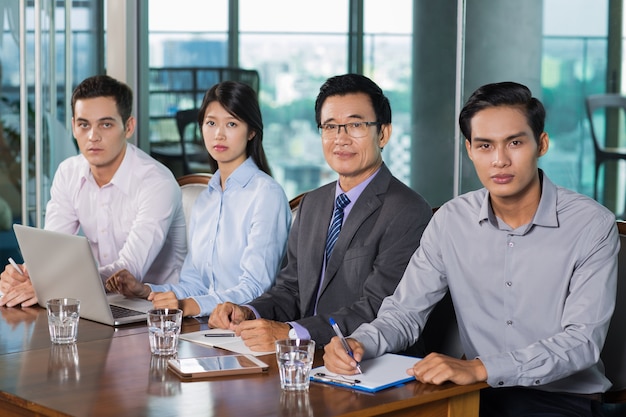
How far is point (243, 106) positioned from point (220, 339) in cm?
106

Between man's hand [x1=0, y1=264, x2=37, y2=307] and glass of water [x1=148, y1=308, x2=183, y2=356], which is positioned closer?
glass of water [x1=148, y1=308, x2=183, y2=356]

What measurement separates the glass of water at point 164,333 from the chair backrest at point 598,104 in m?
2.03

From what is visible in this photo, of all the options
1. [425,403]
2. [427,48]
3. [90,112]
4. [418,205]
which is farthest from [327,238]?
[427,48]

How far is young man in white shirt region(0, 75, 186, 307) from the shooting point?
343cm

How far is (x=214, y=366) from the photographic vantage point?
79.6 inches

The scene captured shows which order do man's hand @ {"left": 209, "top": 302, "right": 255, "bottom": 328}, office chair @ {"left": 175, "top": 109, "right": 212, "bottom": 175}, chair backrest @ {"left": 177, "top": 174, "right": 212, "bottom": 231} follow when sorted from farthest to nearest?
office chair @ {"left": 175, "top": 109, "right": 212, "bottom": 175} < chair backrest @ {"left": 177, "top": 174, "right": 212, "bottom": 231} < man's hand @ {"left": 209, "top": 302, "right": 255, "bottom": 328}

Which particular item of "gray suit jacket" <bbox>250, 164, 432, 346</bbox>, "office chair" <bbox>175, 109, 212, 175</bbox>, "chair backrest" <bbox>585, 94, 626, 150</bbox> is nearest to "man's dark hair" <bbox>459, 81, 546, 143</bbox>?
"gray suit jacket" <bbox>250, 164, 432, 346</bbox>

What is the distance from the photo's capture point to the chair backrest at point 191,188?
371 cm

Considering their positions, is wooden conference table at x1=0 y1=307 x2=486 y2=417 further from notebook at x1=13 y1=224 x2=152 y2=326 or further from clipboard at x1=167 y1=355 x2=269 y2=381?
notebook at x1=13 y1=224 x2=152 y2=326

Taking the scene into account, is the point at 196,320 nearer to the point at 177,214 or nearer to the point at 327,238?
the point at 327,238

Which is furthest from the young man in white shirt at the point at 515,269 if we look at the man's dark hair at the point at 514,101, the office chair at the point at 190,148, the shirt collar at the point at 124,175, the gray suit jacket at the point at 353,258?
the office chair at the point at 190,148

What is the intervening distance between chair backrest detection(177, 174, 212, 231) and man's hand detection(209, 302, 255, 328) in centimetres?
121

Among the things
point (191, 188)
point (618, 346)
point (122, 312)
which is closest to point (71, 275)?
point (122, 312)

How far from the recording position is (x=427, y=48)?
4027 millimetres
